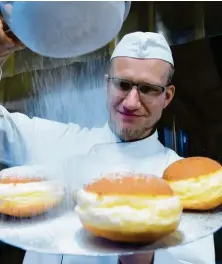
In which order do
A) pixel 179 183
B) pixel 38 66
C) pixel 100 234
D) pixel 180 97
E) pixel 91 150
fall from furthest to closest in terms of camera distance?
pixel 180 97
pixel 38 66
pixel 91 150
pixel 179 183
pixel 100 234

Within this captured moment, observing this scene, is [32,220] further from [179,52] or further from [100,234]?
[179,52]

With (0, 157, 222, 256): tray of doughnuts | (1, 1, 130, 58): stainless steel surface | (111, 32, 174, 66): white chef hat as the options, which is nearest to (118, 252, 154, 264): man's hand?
(0, 157, 222, 256): tray of doughnuts

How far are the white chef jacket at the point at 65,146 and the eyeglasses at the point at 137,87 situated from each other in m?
0.11

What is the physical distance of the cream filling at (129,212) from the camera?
421 millimetres

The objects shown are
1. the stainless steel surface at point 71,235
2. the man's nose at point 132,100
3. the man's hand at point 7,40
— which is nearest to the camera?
the stainless steel surface at point 71,235

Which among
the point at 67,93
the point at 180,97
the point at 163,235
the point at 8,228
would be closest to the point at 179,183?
the point at 163,235

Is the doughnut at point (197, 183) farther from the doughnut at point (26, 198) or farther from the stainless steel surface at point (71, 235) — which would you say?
the doughnut at point (26, 198)

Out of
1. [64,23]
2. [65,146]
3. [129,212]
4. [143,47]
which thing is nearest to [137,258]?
[129,212]

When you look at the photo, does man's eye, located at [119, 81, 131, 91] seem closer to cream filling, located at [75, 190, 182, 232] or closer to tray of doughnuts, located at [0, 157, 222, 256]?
tray of doughnuts, located at [0, 157, 222, 256]

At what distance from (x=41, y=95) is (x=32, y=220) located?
0.53 metres

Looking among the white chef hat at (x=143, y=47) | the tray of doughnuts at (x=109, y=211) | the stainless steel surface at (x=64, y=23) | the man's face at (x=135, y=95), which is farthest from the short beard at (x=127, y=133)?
the stainless steel surface at (x=64, y=23)

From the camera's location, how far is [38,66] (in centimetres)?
93

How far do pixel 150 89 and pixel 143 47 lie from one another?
107 mm

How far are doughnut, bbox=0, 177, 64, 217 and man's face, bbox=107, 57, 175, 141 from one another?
34cm
